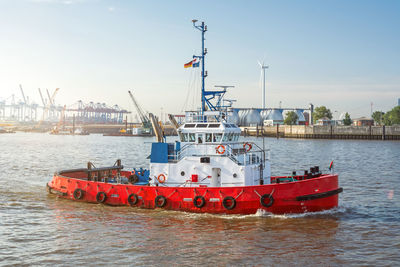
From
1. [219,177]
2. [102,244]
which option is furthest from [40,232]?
[219,177]

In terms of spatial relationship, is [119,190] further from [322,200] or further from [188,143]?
[322,200]

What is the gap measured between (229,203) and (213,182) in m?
1.37

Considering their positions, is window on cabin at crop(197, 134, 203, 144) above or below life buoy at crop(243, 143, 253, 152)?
above

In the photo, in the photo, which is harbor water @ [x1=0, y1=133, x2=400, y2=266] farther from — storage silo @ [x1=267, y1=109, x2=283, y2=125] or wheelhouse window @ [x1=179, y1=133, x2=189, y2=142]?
storage silo @ [x1=267, y1=109, x2=283, y2=125]

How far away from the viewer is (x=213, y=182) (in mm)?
18016

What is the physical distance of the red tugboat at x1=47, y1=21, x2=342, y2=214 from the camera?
1688 cm

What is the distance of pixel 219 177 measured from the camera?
1803 centimetres

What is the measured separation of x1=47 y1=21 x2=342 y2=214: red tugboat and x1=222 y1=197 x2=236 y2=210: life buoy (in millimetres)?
39

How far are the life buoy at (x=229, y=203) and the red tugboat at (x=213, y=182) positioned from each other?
0.04m

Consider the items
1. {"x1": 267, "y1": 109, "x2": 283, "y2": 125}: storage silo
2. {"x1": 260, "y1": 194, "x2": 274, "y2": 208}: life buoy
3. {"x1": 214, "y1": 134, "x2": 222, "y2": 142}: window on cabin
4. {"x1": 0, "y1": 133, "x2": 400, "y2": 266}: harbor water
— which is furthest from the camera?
{"x1": 267, "y1": 109, "x2": 283, "y2": 125}: storage silo

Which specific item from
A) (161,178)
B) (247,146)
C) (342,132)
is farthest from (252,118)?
(161,178)

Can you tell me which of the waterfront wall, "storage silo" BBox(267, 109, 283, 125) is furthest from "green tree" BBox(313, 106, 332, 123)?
"storage silo" BBox(267, 109, 283, 125)

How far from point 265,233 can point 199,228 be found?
2629 mm

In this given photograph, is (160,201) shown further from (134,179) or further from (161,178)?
(134,179)
